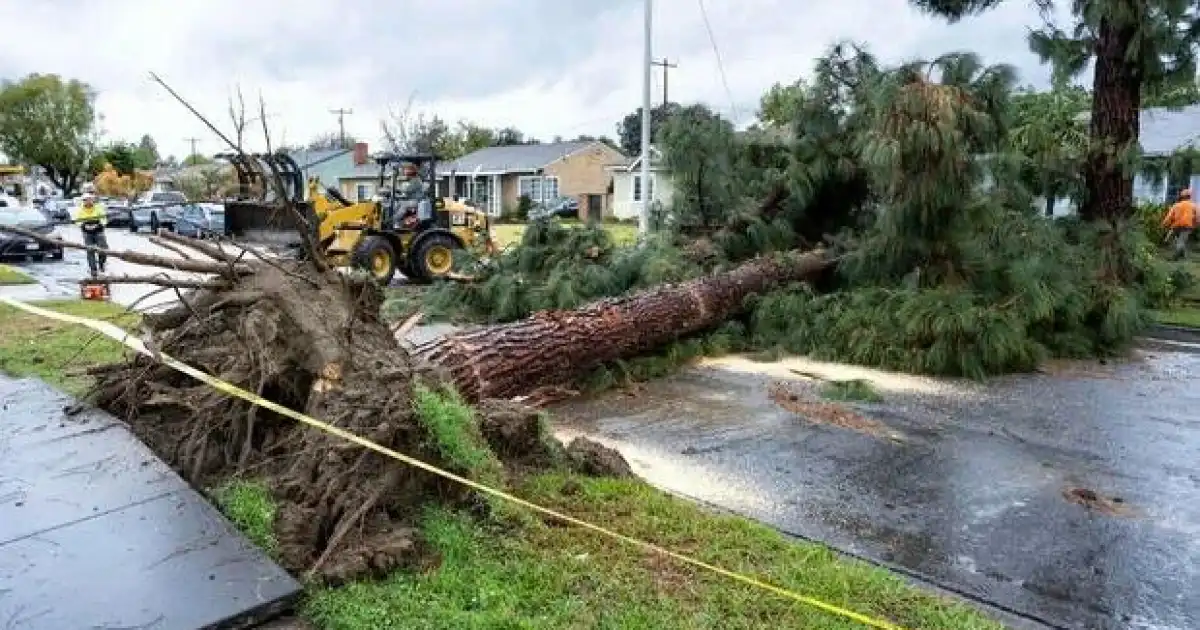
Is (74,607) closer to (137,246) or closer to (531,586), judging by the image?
(531,586)

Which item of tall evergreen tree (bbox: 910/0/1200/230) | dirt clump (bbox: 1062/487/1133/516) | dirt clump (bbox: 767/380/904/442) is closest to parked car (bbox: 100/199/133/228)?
tall evergreen tree (bbox: 910/0/1200/230)

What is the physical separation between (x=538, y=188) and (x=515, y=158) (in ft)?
8.41

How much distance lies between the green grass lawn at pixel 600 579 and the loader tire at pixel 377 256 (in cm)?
1023

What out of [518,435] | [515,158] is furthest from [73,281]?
[515,158]

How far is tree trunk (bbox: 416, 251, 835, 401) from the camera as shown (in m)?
5.16

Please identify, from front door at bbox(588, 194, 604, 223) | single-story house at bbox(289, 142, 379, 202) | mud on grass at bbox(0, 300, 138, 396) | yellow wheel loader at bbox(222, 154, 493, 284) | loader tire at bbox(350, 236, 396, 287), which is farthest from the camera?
single-story house at bbox(289, 142, 379, 202)

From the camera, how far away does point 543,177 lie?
41.9 metres

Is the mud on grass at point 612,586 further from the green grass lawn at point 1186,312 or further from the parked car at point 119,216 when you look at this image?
the parked car at point 119,216

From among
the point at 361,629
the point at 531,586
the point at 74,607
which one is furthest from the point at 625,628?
the point at 74,607

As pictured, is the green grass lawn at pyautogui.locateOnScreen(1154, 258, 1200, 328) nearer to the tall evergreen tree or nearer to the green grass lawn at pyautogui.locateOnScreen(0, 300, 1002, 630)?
the tall evergreen tree

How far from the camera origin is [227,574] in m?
2.93

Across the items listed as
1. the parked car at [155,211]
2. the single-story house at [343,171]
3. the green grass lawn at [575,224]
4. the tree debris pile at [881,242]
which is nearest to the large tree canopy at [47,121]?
the single-story house at [343,171]

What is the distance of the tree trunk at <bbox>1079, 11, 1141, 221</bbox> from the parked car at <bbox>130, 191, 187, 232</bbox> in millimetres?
26250

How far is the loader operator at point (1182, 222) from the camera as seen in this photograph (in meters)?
14.3
